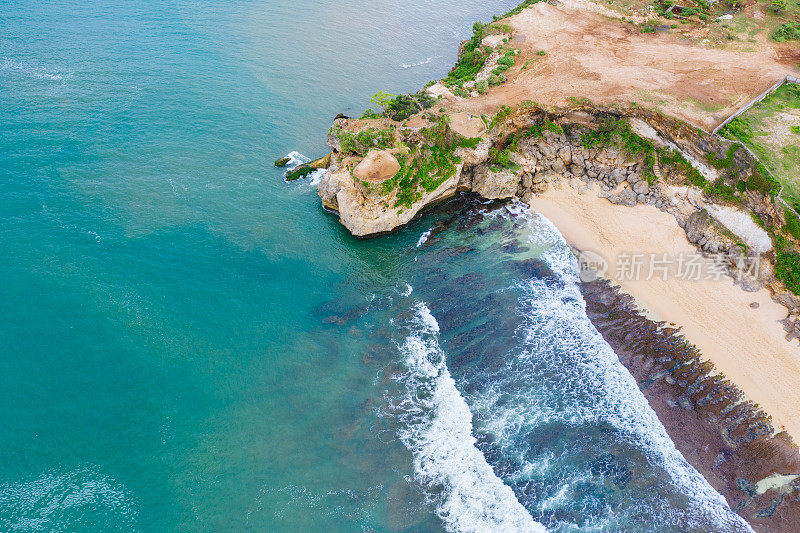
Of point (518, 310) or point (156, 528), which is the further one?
point (518, 310)

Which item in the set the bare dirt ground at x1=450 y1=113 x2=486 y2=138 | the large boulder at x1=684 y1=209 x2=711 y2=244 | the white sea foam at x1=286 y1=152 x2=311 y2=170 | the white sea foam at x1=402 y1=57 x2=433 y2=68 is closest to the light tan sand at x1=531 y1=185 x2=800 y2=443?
the large boulder at x1=684 y1=209 x2=711 y2=244

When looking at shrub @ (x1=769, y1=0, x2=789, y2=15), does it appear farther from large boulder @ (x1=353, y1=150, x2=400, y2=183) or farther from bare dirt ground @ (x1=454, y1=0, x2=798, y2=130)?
large boulder @ (x1=353, y1=150, x2=400, y2=183)

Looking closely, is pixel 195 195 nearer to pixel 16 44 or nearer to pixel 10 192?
pixel 10 192

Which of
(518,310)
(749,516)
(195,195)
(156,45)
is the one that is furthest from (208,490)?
(156,45)

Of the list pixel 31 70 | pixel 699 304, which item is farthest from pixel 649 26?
pixel 31 70

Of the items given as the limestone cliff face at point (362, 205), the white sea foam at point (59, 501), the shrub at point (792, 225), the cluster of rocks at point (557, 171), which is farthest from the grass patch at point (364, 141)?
the shrub at point (792, 225)
